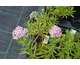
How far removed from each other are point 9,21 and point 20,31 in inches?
51.3

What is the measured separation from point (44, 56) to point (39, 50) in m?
0.11

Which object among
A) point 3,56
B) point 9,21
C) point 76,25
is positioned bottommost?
point 3,56

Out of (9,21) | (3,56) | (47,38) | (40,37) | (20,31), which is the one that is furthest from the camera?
(9,21)

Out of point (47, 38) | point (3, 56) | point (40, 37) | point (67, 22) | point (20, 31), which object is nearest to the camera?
point (20, 31)

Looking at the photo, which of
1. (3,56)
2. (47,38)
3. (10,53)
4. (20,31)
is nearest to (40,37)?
(47,38)

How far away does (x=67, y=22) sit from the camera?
1493mm

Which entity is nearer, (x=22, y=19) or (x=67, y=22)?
(x=67, y=22)

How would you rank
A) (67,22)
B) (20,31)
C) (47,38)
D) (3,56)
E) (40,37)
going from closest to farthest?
1. (20,31)
2. (47,38)
3. (40,37)
4. (67,22)
5. (3,56)

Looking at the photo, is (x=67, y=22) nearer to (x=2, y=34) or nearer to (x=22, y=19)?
(x=22, y=19)

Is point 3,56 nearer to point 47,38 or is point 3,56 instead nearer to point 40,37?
point 40,37

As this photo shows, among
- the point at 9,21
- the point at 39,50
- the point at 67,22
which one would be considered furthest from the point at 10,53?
the point at 67,22

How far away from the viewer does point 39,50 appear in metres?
1.21

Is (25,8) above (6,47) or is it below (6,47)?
above

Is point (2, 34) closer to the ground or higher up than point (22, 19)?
closer to the ground
